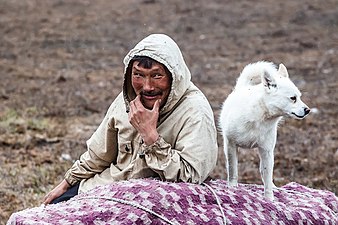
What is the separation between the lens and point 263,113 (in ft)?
11.9

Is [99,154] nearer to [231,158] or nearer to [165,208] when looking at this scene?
[231,158]

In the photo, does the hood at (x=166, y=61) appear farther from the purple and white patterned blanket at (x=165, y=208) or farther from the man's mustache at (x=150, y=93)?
the purple and white patterned blanket at (x=165, y=208)

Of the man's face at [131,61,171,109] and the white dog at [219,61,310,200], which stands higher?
the man's face at [131,61,171,109]

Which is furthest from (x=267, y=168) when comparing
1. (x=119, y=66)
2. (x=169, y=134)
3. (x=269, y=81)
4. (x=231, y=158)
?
(x=119, y=66)

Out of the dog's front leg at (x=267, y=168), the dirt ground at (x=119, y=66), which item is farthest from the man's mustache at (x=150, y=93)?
the dirt ground at (x=119, y=66)

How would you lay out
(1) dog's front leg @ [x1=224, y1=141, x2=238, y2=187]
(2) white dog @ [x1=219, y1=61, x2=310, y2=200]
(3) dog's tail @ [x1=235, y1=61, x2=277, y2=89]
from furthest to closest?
(3) dog's tail @ [x1=235, y1=61, x2=277, y2=89] → (1) dog's front leg @ [x1=224, y1=141, x2=238, y2=187] → (2) white dog @ [x1=219, y1=61, x2=310, y2=200]

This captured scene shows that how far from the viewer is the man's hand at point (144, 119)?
333 cm

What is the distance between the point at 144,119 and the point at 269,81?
0.64 m

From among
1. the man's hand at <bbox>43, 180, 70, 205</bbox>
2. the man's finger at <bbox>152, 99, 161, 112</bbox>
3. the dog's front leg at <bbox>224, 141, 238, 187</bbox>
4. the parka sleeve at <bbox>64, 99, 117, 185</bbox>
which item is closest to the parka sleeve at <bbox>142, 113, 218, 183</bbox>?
the man's finger at <bbox>152, 99, 161, 112</bbox>

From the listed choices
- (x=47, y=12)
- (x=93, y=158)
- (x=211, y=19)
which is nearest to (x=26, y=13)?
(x=47, y=12)

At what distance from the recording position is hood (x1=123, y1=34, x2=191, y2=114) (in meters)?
3.39

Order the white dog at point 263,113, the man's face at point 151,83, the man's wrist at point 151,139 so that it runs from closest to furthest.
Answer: the man's wrist at point 151,139 < the man's face at point 151,83 < the white dog at point 263,113

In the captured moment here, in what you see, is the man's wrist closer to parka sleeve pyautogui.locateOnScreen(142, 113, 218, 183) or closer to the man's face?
parka sleeve pyautogui.locateOnScreen(142, 113, 218, 183)

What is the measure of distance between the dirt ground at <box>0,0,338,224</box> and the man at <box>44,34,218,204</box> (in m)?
1.77
